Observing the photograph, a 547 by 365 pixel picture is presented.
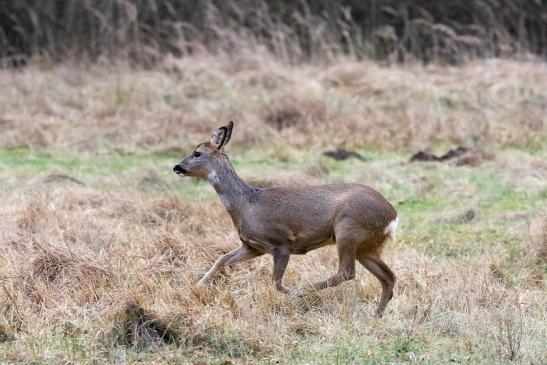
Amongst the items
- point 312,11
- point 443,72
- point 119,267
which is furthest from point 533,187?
point 312,11

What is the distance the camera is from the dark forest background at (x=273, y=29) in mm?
19578

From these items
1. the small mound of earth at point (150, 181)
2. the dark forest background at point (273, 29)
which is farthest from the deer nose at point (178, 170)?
the dark forest background at point (273, 29)

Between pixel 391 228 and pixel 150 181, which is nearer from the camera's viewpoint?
pixel 391 228

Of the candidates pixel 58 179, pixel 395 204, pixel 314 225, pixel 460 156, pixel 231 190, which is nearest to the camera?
pixel 314 225

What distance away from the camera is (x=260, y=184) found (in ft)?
38.7

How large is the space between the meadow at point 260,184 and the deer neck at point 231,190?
0.48 m

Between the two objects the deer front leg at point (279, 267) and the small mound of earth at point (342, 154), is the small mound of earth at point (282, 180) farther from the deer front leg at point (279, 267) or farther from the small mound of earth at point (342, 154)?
the deer front leg at point (279, 267)

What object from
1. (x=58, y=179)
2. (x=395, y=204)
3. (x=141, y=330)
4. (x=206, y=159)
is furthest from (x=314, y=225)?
(x=58, y=179)

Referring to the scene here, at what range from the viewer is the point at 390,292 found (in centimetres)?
740

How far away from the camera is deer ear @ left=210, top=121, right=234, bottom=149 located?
8.24 metres

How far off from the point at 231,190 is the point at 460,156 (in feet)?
20.2

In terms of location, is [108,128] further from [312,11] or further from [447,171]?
[312,11]

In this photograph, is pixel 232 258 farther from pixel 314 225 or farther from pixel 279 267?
pixel 314 225

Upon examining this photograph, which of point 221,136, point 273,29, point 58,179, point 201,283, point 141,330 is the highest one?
point 221,136
